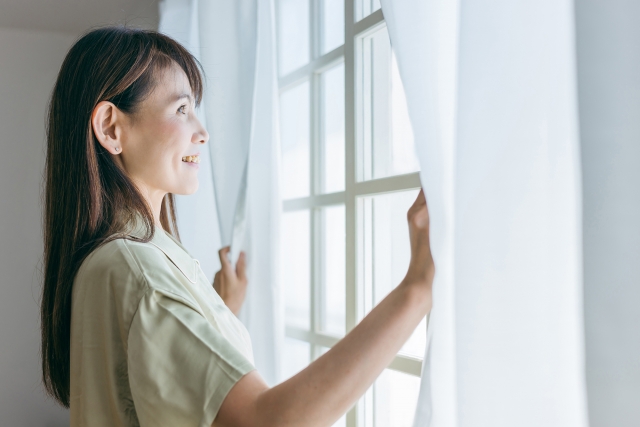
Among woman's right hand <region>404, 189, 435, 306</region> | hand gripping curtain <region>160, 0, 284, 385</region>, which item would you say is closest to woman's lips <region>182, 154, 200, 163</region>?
hand gripping curtain <region>160, 0, 284, 385</region>

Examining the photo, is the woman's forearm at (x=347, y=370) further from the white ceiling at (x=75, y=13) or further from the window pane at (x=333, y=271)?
the white ceiling at (x=75, y=13)

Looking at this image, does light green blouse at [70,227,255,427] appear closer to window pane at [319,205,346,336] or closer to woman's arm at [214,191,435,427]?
woman's arm at [214,191,435,427]

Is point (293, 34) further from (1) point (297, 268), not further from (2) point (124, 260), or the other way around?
(2) point (124, 260)

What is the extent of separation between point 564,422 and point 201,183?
1.77 m

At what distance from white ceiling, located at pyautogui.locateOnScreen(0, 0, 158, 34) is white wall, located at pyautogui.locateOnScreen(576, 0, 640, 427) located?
238 centimetres

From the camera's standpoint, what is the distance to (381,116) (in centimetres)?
154

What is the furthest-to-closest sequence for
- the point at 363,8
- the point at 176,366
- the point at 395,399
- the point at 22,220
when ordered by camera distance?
the point at 22,220 → the point at 363,8 → the point at 395,399 → the point at 176,366

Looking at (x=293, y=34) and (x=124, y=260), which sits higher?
(x=293, y=34)

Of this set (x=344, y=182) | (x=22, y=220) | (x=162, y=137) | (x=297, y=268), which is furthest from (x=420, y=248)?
(x=22, y=220)

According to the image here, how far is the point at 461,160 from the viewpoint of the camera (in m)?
0.81

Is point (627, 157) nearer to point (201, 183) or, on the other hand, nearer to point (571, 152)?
point (571, 152)

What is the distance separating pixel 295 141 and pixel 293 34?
34cm

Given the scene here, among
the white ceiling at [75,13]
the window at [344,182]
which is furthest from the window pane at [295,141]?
the white ceiling at [75,13]

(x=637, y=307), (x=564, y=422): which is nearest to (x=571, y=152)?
(x=637, y=307)
